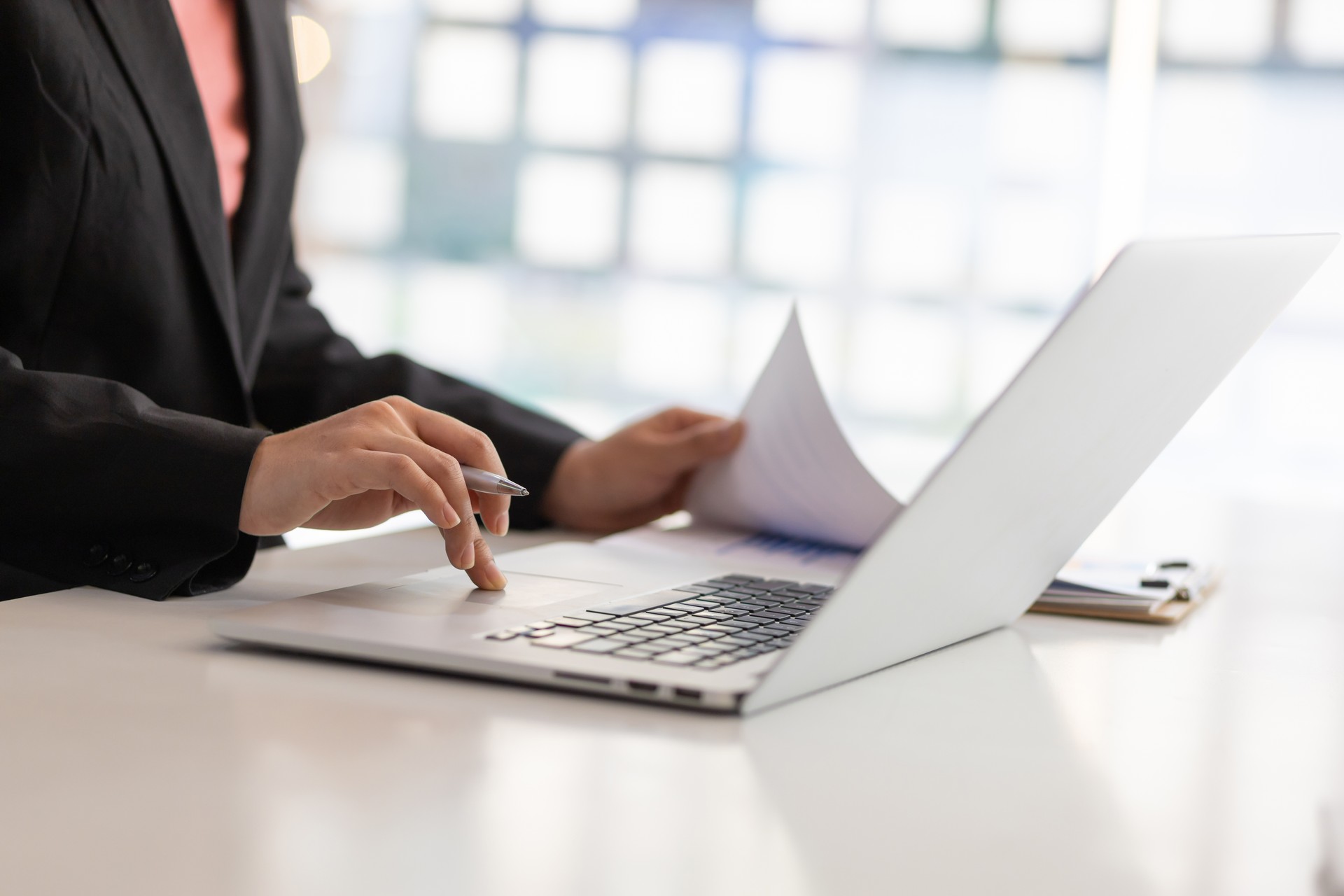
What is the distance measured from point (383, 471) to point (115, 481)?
173 mm

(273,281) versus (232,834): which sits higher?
(273,281)

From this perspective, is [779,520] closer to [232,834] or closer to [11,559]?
[11,559]

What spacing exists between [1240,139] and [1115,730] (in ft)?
17.6

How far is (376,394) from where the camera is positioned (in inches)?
46.6

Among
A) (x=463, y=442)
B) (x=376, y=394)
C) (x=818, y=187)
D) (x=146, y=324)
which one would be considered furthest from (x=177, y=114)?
(x=818, y=187)

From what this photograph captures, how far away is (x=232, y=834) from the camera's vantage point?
1.26ft

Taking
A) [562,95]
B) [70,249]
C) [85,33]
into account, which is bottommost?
[70,249]

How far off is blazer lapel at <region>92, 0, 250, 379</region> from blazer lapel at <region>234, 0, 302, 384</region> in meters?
0.11

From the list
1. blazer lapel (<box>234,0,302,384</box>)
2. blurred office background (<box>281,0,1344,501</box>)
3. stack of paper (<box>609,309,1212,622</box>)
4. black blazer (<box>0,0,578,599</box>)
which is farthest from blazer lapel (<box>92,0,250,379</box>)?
Answer: blurred office background (<box>281,0,1344,501</box>)

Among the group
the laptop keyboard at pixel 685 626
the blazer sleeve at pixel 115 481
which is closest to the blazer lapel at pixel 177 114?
the blazer sleeve at pixel 115 481

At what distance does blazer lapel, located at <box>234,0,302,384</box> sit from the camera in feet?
3.83

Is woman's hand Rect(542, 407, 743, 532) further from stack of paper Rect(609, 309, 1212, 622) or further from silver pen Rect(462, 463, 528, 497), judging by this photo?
silver pen Rect(462, 463, 528, 497)

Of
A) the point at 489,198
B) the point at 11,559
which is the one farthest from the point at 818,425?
Result: the point at 489,198

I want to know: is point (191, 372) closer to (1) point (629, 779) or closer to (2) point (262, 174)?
(2) point (262, 174)
